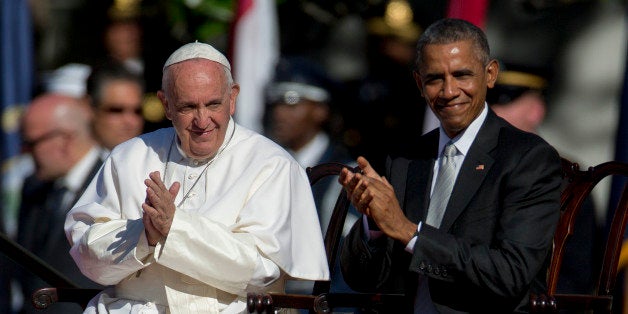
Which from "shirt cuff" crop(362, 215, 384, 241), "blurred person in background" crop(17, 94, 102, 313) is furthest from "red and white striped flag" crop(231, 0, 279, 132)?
"shirt cuff" crop(362, 215, 384, 241)

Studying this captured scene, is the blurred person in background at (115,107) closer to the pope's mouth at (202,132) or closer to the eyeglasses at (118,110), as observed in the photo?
the eyeglasses at (118,110)

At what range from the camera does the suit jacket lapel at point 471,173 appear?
5.37 m

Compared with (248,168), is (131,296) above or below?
below

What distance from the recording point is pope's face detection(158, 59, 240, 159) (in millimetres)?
5520

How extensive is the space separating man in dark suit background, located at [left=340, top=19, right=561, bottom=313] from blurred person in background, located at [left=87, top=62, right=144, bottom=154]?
298 centimetres

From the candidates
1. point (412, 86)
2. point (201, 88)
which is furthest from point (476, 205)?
point (412, 86)

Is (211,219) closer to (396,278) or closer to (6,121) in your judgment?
(396,278)

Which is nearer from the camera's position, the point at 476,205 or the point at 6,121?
the point at 476,205

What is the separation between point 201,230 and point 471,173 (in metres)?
1.03

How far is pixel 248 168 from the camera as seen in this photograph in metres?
5.70

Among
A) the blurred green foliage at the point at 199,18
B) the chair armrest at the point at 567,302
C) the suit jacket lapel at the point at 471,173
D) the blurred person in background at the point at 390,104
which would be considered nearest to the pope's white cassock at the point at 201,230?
the suit jacket lapel at the point at 471,173

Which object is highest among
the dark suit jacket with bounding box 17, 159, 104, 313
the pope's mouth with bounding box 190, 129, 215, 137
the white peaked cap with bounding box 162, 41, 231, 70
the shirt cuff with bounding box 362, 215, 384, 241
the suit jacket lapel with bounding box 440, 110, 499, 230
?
the white peaked cap with bounding box 162, 41, 231, 70

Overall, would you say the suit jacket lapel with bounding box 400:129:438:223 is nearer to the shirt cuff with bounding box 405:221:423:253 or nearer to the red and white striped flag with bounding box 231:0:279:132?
the shirt cuff with bounding box 405:221:423:253

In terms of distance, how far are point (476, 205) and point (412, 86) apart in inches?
132
